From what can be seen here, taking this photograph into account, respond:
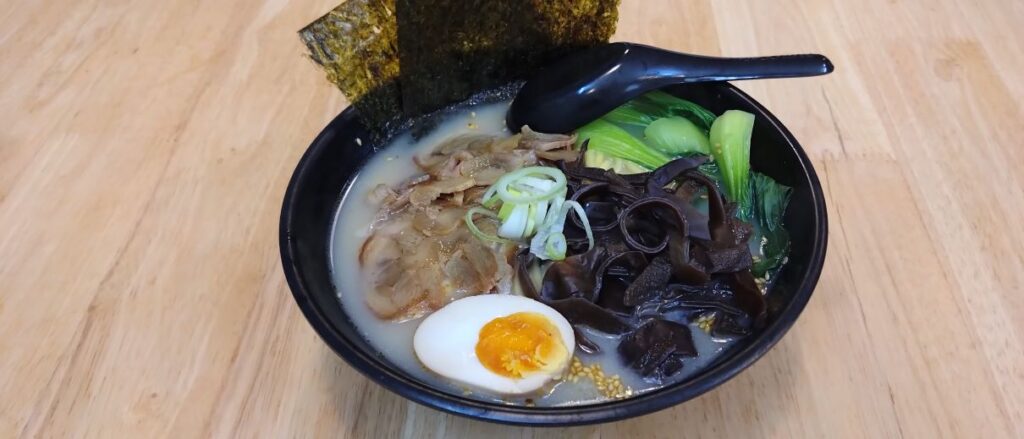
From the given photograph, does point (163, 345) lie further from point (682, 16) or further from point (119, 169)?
point (682, 16)

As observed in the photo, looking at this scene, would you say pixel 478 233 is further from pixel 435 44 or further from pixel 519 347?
pixel 435 44

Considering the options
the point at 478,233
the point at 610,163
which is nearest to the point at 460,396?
the point at 478,233

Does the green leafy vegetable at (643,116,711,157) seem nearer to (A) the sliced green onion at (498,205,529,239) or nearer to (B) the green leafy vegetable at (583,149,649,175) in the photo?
(B) the green leafy vegetable at (583,149,649,175)

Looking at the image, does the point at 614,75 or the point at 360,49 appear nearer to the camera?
the point at 360,49

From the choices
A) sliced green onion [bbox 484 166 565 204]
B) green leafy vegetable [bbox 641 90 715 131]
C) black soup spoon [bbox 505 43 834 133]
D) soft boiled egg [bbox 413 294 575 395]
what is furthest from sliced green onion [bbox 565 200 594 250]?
green leafy vegetable [bbox 641 90 715 131]

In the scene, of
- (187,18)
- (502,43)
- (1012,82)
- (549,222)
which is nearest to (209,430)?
(549,222)
